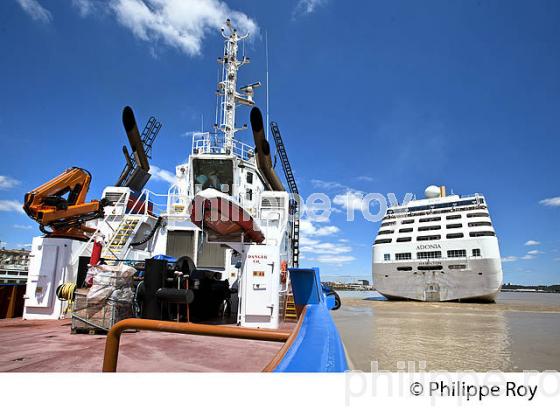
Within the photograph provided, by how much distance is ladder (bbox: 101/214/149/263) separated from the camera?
36.7 ft

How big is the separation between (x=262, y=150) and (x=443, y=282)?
32661 millimetres

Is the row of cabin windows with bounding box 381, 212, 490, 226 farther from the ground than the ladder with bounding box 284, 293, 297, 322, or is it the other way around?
the row of cabin windows with bounding box 381, 212, 490, 226

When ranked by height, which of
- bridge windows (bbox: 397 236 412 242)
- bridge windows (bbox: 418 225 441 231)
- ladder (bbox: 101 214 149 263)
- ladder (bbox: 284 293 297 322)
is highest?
bridge windows (bbox: 418 225 441 231)

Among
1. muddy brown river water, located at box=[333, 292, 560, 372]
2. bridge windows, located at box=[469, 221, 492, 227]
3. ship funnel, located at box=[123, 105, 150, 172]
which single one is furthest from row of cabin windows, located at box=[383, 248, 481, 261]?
ship funnel, located at box=[123, 105, 150, 172]

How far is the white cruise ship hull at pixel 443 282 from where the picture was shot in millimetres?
38156

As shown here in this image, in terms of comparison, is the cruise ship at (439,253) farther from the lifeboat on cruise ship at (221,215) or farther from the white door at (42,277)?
the white door at (42,277)

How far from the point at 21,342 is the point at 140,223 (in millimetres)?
6706

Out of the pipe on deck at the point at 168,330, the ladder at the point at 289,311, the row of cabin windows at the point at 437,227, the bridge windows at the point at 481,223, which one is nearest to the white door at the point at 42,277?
the ladder at the point at 289,311

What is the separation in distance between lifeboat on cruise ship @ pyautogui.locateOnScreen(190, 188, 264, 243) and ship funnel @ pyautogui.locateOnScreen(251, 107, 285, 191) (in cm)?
923

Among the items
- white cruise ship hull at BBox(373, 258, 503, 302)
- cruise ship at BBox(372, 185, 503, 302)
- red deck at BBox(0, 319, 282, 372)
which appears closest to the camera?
red deck at BBox(0, 319, 282, 372)

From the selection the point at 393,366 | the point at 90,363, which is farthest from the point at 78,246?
the point at 393,366

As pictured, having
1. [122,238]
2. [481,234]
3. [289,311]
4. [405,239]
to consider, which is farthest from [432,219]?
[122,238]

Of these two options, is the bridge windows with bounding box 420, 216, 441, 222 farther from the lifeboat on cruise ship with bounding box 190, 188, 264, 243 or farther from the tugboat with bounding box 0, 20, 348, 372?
the lifeboat on cruise ship with bounding box 190, 188, 264, 243
